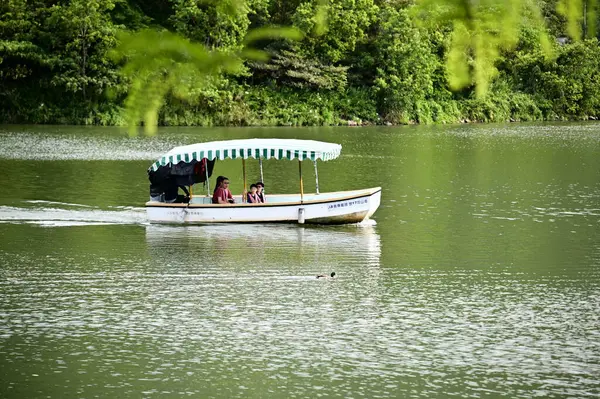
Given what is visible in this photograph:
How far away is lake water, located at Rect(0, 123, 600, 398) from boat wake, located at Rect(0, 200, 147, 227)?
83mm

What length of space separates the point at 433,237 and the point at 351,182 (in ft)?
38.2

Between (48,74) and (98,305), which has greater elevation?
(48,74)

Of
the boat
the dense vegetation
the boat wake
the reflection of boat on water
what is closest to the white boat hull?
the boat

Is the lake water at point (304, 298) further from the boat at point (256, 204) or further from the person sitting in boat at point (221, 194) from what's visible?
the person sitting in boat at point (221, 194)

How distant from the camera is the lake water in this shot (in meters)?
13.6

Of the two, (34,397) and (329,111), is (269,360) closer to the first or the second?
(34,397)

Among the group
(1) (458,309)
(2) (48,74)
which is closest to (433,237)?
(1) (458,309)

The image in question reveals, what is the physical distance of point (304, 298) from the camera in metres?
18.0

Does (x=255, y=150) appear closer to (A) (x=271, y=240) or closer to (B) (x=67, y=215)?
(A) (x=271, y=240)

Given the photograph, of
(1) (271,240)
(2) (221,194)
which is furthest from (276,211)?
(1) (271,240)

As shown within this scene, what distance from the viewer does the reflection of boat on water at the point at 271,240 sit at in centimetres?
2255

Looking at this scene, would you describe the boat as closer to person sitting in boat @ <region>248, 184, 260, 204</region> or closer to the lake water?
the lake water

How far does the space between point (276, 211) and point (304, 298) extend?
789cm

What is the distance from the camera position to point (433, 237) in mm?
24734
